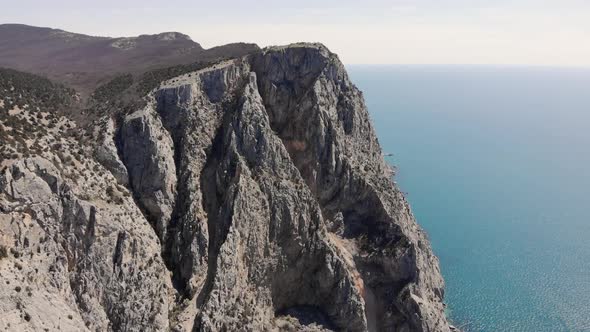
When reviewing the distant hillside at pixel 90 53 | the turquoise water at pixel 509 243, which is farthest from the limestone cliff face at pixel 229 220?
the distant hillside at pixel 90 53

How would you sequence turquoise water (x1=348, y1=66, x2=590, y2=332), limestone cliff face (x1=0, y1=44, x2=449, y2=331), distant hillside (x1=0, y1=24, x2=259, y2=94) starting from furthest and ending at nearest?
distant hillside (x1=0, y1=24, x2=259, y2=94), turquoise water (x1=348, y1=66, x2=590, y2=332), limestone cliff face (x1=0, y1=44, x2=449, y2=331)

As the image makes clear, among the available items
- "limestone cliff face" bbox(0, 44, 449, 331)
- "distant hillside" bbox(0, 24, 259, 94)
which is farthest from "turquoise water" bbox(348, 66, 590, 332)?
"distant hillside" bbox(0, 24, 259, 94)

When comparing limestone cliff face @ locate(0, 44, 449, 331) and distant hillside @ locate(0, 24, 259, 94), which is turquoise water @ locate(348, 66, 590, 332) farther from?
distant hillside @ locate(0, 24, 259, 94)

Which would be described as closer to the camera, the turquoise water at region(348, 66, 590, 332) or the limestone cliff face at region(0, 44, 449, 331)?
the limestone cliff face at region(0, 44, 449, 331)

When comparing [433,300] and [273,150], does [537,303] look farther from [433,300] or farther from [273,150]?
[273,150]

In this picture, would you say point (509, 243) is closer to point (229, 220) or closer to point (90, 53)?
point (229, 220)

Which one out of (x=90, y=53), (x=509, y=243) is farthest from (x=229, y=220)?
(x=509, y=243)

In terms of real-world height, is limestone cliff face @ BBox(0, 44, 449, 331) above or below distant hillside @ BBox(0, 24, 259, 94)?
below

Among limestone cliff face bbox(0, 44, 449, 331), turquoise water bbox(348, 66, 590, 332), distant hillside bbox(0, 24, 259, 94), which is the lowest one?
turquoise water bbox(348, 66, 590, 332)

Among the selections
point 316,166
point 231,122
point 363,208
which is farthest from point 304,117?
point 363,208
